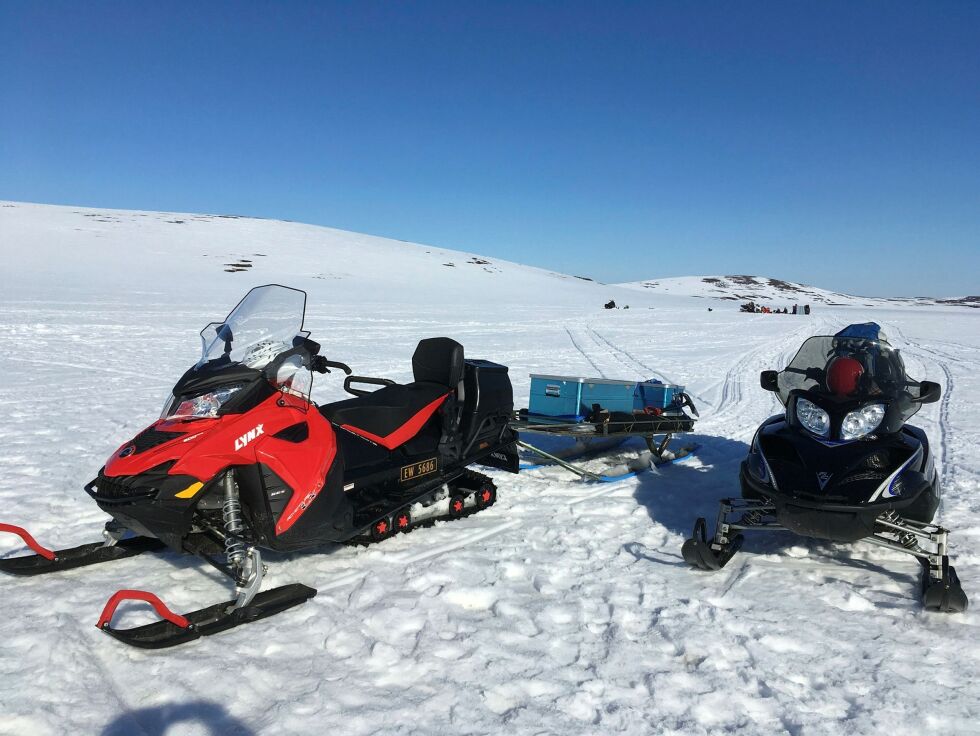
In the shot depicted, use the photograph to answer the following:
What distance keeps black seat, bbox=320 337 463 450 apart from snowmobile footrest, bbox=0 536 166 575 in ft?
4.40

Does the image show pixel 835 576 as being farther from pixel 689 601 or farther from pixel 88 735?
pixel 88 735

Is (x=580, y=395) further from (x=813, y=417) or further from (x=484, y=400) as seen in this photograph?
(x=813, y=417)

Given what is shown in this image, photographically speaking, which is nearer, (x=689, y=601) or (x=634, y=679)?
(x=634, y=679)

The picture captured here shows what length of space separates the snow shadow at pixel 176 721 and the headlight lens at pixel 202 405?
4.19 ft

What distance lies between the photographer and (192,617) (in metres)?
3.06

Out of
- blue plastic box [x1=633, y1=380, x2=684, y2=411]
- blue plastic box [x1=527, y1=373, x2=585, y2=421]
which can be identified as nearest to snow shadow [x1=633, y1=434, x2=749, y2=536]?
blue plastic box [x1=633, y1=380, x2=684, y2=411]

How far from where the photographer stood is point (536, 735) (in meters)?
2.46

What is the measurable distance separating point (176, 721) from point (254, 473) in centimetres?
116

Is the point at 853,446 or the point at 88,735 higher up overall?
the point at 853,446

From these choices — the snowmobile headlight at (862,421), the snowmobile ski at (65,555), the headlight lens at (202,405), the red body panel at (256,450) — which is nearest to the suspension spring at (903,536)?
the snowmobile headlight at (862,421)

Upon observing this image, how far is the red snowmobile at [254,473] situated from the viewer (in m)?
3.06

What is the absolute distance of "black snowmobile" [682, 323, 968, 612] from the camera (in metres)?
3.55

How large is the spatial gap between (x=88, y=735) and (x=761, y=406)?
8453 mm

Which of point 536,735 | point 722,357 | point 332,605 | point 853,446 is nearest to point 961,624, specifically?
point 853,446
